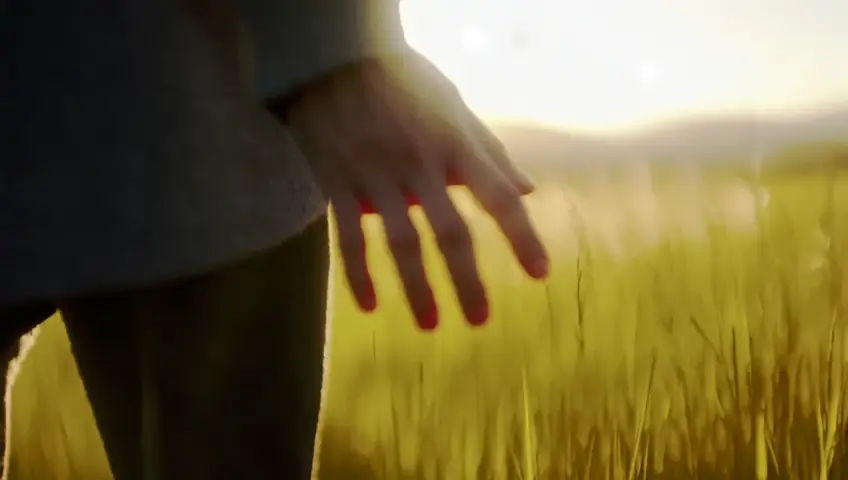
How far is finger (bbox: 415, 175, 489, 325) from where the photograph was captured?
0.58 feet

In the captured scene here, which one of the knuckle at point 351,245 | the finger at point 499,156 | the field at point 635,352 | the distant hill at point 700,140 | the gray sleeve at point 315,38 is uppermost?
the distant hill at point 700,140

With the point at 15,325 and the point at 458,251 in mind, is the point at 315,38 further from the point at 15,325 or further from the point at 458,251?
the point at 15,325

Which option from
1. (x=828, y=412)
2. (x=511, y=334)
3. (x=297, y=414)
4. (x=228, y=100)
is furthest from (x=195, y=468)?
(x=828, y=412)

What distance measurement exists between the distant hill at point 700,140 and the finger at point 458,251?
1.27ft

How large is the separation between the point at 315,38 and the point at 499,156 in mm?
61

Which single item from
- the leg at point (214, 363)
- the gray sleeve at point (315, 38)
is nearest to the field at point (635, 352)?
the leg at point (214, 363)

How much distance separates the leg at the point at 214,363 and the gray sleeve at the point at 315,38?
96mm

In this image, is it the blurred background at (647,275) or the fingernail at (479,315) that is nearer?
the fingernail at (479,315)

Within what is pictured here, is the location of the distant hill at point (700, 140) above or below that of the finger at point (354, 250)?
above

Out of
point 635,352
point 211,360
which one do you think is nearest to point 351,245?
point 211,360

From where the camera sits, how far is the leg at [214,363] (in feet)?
0.89

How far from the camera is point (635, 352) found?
1.87 feet

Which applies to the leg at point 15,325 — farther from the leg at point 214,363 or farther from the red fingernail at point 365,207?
the red fingernail at point 365,207

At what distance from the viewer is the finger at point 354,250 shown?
0.60 feet
